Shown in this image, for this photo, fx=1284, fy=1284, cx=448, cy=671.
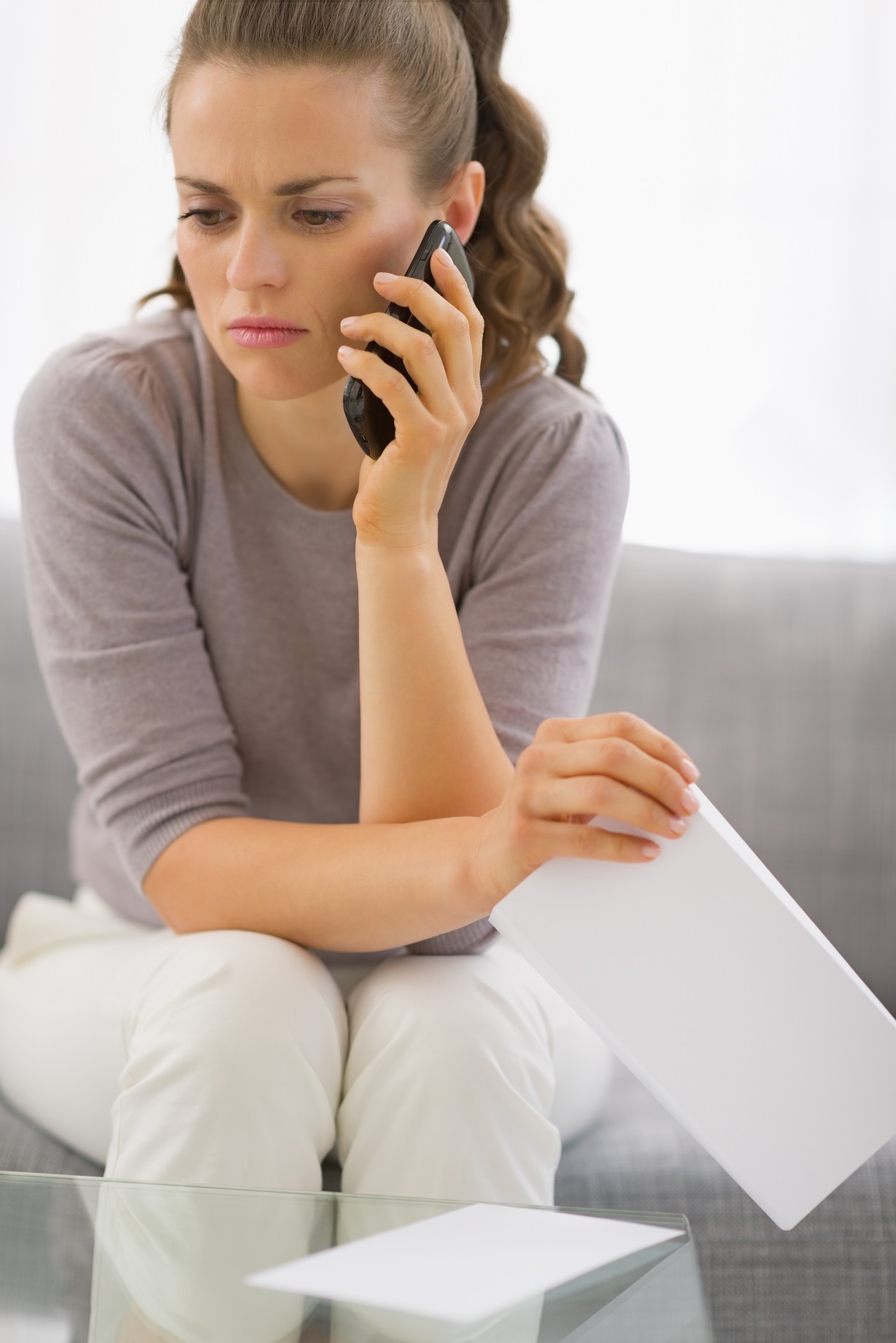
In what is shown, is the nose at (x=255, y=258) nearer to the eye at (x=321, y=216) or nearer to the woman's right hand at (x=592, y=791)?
the eye at (x=321, y=216)

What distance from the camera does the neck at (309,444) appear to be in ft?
3.80

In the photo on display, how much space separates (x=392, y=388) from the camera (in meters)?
0.93

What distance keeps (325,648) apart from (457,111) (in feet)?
1.56

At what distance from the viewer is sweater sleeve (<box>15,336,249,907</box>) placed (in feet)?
3.40

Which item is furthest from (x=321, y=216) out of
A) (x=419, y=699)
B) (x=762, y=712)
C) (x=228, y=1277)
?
(x=762, y=712)

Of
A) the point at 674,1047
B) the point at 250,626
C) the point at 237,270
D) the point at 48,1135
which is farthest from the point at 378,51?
the point at 48,1135

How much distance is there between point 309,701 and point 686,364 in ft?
3.23

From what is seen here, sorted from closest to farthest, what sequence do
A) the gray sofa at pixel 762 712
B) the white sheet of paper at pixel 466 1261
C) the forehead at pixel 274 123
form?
the white sheet of paper at pixel 466 1261, the forehead at pixel 274 123, the gray sofa at pixel 762 712

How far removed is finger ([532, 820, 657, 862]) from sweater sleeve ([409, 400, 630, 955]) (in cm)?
35

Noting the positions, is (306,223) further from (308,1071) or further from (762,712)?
(762,712)

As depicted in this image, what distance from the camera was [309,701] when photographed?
1193mm

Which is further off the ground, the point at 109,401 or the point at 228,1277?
the point at 109,401

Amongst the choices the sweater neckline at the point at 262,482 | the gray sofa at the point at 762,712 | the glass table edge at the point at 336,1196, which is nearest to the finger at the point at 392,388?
the sweater neckline at the point at 262,482

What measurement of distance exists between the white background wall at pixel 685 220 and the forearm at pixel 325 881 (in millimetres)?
1048
